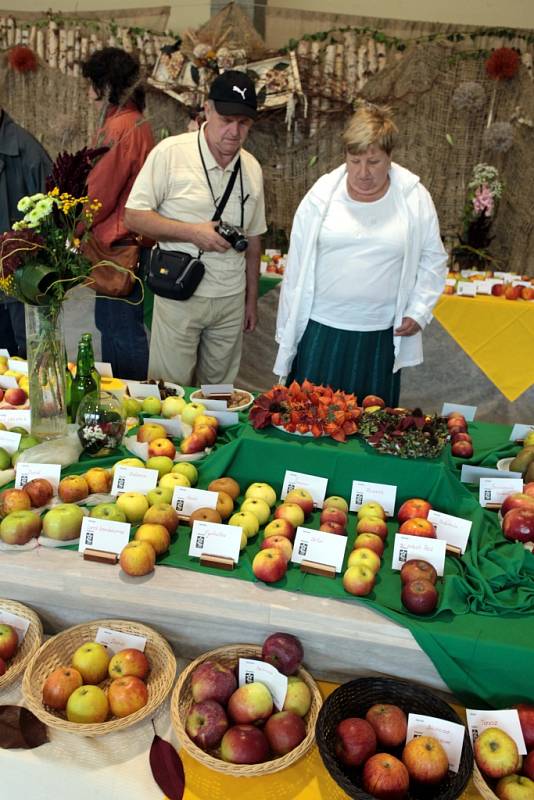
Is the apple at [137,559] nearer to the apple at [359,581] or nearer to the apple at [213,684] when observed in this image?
the apple at [213,684]

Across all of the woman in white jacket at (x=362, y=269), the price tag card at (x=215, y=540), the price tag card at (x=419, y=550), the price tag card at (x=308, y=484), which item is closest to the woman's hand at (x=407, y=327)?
the woman in white jacket at (x=362, y=269)

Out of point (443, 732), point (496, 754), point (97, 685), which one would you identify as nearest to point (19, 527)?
point (97, 685)

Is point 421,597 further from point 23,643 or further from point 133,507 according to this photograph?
point 23,643

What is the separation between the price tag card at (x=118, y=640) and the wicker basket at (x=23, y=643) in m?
0.15

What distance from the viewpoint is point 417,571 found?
1.44 m

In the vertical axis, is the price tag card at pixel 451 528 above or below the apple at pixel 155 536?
above

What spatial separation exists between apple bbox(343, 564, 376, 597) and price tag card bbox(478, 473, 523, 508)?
57 centimetres

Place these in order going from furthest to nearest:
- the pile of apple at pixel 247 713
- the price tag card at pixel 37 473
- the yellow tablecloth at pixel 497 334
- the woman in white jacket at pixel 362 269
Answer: the yellow tablecloth at pixel 497 334
the woman in white jacket at pixel 362 269
the price tag card at pixel 37 473
the pile of apple at pixel 247 713

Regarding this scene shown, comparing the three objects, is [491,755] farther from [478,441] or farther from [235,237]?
[235,237]

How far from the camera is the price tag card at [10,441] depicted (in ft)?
6.39

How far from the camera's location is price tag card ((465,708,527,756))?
1241 mm

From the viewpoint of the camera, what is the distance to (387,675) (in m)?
1.45

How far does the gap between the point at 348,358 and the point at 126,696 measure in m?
1.78

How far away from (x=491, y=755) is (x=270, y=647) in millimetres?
489
